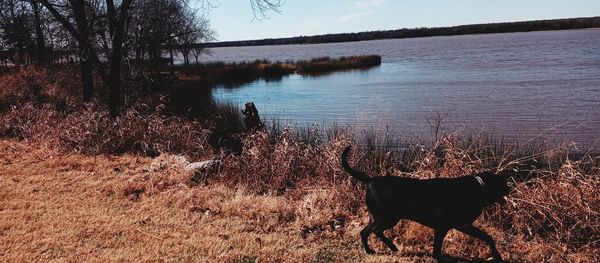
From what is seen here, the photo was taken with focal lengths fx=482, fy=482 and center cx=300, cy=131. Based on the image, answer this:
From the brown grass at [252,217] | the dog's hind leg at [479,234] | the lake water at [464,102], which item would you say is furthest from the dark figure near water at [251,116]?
the dog's hind leg at [479,234]

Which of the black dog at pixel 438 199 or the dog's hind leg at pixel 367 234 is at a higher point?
the black dog at pixel 438 199

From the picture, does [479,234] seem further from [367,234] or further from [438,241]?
[367,234]

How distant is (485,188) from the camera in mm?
4332

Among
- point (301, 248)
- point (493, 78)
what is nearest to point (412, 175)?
point (301, 248)

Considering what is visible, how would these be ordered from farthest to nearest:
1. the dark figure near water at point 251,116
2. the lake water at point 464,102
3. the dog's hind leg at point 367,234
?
the lake water at point 464,102, the dark figure near water at point 251,116, the dog's hind leg at point 367,234

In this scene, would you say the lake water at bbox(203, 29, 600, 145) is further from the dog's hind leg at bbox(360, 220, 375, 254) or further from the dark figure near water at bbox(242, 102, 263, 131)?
the dog's hind leg at bbox(360, 220, 375, 254)

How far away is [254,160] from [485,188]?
14.3 ft

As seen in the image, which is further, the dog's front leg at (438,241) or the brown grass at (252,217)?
the brown grass at (252,217)

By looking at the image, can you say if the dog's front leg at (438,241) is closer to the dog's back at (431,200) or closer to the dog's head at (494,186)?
the dog's back at (431,200)

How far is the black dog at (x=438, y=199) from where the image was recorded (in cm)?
432

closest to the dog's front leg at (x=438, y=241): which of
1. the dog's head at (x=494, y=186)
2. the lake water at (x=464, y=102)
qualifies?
the dog's head at (x=494, y=186)

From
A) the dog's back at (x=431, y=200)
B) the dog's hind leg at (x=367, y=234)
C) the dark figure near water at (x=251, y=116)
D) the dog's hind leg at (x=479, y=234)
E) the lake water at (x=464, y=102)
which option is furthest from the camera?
the lake water at (x=464, y=102)

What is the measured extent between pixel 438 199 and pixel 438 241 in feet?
1.51

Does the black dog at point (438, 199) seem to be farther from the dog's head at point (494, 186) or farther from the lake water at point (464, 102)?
the lake water at point (464, 102)
